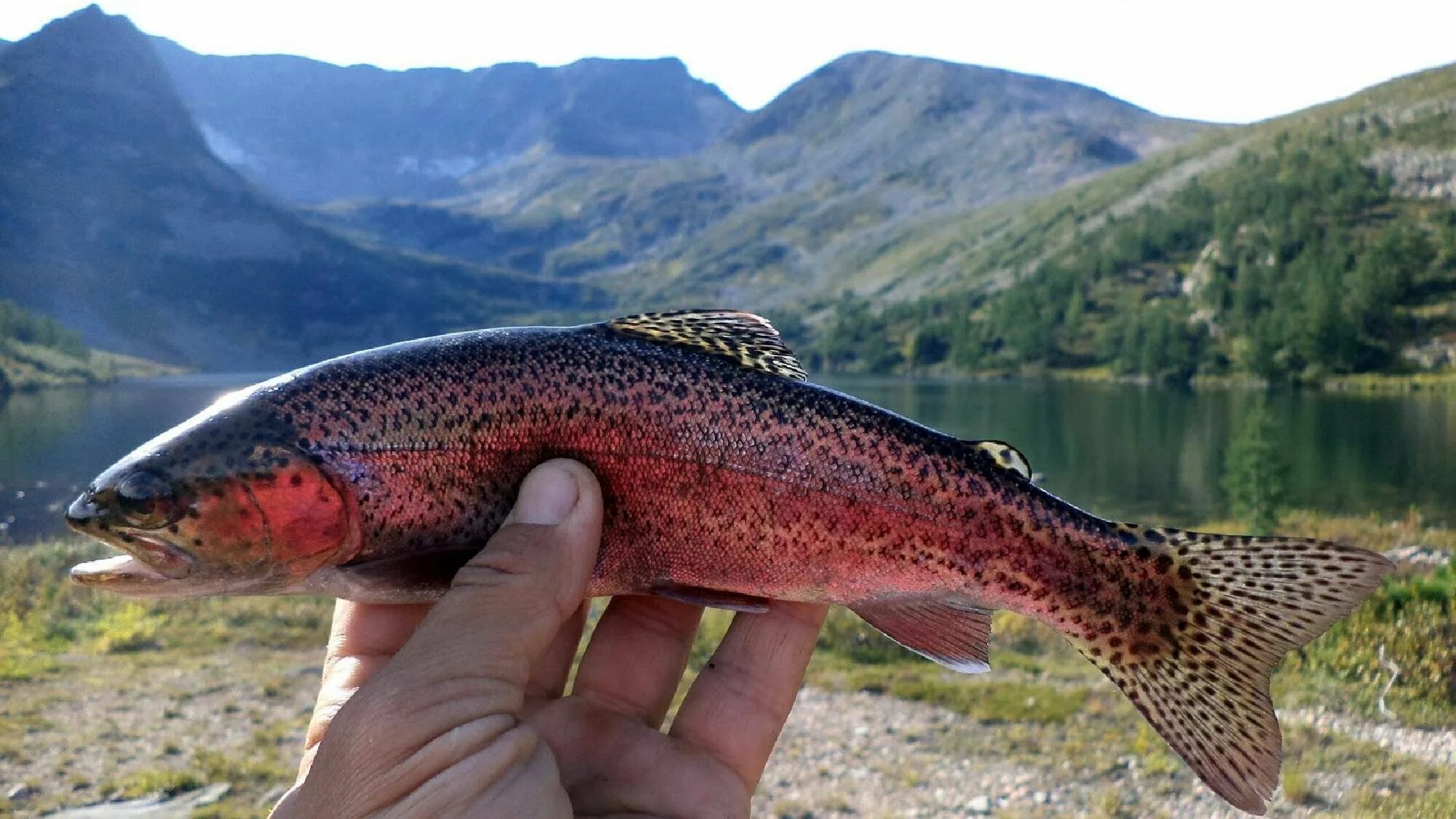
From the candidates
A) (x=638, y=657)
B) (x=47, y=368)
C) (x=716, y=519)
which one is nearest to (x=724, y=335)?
(x=716, y=519)

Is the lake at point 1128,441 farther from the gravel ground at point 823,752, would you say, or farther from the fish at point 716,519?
the fish at point 716,519

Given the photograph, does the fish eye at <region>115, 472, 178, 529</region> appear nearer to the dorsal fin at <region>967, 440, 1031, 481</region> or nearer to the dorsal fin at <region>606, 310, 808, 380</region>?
the dorsal fin at <region>606, 310, 808, 380</region>

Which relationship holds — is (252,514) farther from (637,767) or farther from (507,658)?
(637,767)

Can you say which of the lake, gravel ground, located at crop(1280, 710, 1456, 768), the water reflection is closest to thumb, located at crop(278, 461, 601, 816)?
gravel ground, located at crop(1280, 710, 1456, 768)

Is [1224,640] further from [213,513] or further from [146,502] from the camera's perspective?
[146,502]

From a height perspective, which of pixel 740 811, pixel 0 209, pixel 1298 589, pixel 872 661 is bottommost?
pixel 872 661

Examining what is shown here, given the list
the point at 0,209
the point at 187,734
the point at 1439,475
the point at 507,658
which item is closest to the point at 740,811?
the point at 507,658

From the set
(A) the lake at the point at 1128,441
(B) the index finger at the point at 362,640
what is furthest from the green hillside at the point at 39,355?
(B) the index finger at the point at 362,640
